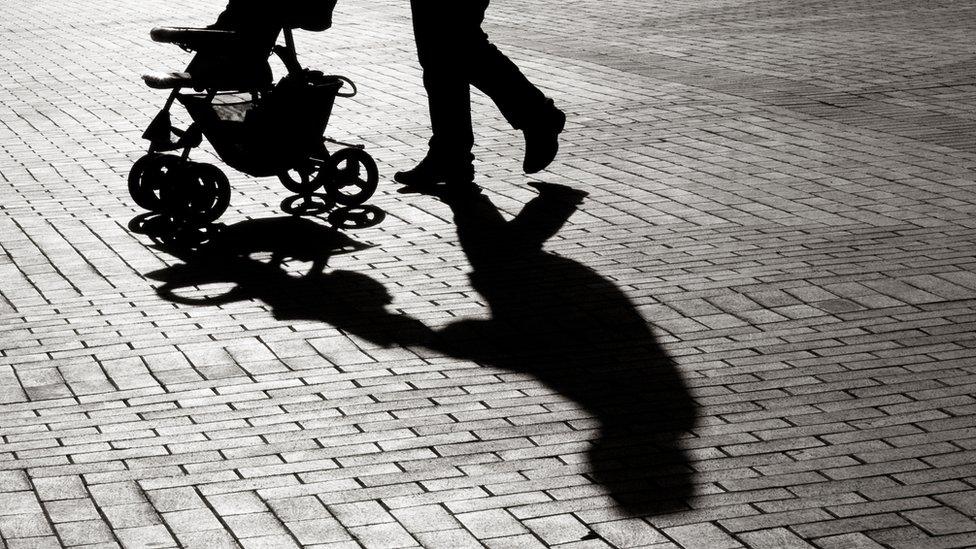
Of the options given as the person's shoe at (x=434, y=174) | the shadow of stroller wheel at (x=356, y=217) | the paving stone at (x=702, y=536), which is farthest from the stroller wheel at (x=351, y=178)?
the paving stone at (x=702, y=536)

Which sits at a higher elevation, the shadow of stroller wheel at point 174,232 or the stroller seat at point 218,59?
the stroller seat at point 218,59

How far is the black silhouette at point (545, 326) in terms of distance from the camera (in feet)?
14.0

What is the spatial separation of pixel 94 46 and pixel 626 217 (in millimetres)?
8806

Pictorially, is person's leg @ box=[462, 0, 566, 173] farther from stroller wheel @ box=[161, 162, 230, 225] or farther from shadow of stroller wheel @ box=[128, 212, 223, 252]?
shadow of stroller wheel @ box=[128, 212, 223, 252]

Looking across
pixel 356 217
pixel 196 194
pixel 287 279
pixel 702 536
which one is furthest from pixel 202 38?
pixel 702 536

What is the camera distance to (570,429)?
448cm

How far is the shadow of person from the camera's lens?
4.17 meters

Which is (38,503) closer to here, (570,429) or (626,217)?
(570,429)

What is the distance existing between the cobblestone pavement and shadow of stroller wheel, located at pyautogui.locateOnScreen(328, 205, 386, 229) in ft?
0.23

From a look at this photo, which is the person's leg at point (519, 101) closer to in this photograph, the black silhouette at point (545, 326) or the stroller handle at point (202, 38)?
the black silhouette at point (545, 326)

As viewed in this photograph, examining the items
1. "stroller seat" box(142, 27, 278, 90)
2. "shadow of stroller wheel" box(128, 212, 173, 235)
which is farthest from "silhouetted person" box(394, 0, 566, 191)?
"shadow of stroller wheel" box(128, 212, 173, 235)

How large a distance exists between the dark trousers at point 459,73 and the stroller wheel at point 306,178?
0.86 m

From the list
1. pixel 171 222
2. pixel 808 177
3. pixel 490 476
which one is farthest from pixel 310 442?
pixel 808 177

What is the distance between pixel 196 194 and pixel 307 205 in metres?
0.69
